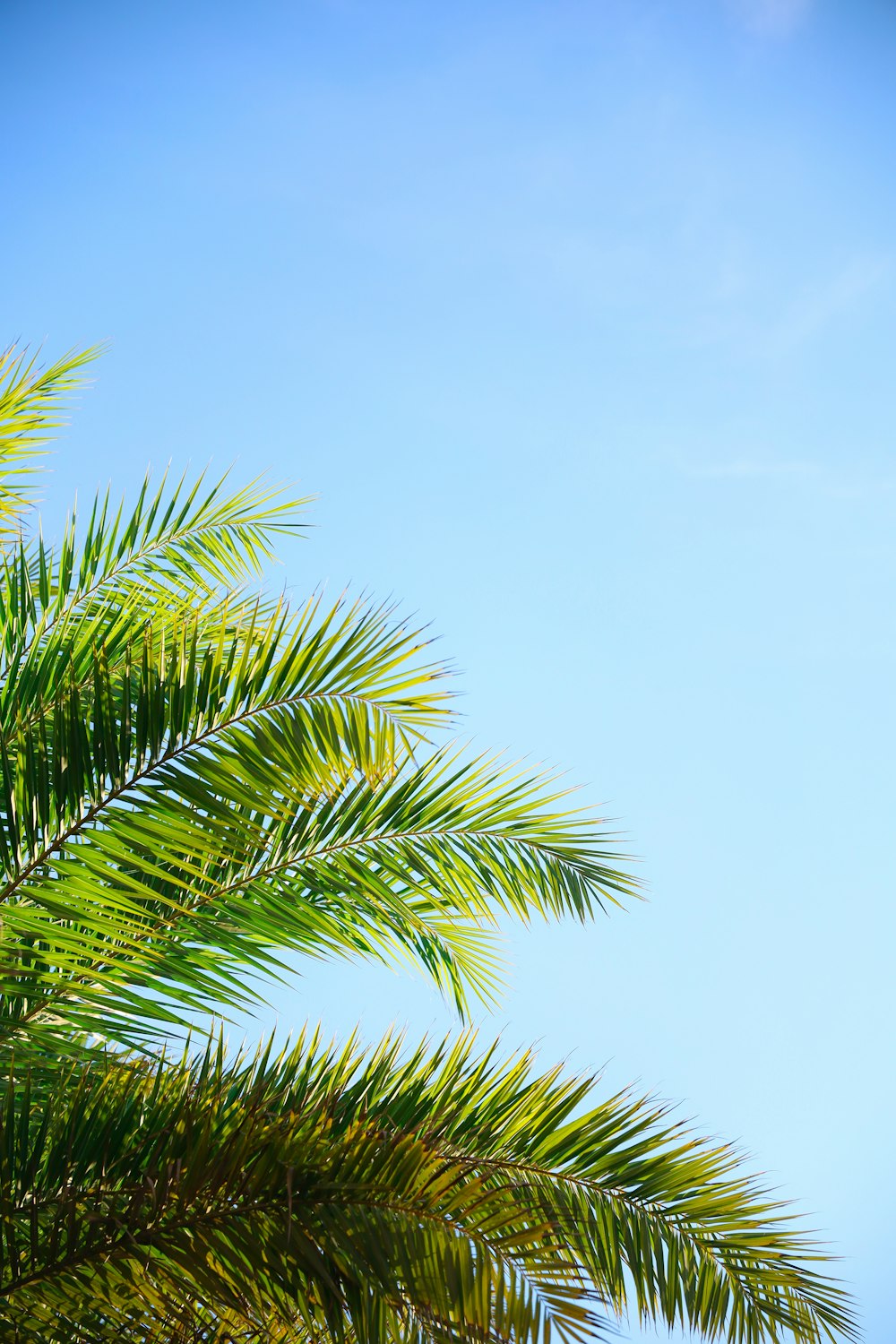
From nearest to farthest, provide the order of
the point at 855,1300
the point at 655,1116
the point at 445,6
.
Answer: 1. the point at 855,1300
2. the point at 655,1116
3. the point at 445,6

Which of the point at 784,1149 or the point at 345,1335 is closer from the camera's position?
the point at 345,1335

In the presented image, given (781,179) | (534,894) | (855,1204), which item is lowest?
(534,894)

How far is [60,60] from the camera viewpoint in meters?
21.5

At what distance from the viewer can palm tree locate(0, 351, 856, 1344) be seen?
6.29ft

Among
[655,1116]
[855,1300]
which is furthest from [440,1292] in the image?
[855,1300]

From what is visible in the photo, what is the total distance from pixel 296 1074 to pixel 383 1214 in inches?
31.0

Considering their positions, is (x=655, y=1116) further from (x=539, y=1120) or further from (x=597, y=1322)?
(x=597, y=1322)

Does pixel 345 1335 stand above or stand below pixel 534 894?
below

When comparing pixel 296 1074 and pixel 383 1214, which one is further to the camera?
pixel 296 1074

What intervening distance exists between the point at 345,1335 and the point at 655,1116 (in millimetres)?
1087

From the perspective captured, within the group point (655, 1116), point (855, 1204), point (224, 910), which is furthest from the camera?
point (855, 1204)

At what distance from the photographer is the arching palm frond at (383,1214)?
184 centimetres

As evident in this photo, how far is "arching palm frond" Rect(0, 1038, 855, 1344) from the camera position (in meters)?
1.84

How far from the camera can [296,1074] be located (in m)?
2.63
